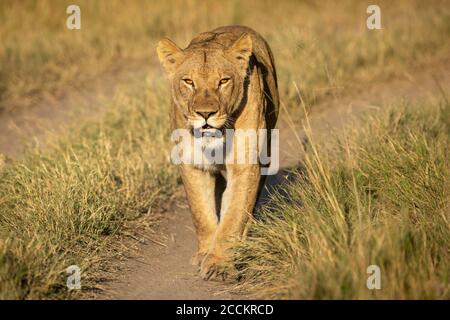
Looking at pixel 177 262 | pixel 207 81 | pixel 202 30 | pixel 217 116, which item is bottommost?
pixel 177 262

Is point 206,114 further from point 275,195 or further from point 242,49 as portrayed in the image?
point 275,195

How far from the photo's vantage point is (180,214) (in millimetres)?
6273

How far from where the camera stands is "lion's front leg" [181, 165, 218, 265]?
16.7 feet

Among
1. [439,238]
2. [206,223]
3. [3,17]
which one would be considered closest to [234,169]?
[206,223]

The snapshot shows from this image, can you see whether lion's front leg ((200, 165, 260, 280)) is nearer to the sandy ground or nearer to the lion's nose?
the sandy ground

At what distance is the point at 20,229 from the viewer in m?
5.05

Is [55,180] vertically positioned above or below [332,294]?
above

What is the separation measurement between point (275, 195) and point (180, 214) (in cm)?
107

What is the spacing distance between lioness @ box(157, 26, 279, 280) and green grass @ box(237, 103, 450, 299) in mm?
171

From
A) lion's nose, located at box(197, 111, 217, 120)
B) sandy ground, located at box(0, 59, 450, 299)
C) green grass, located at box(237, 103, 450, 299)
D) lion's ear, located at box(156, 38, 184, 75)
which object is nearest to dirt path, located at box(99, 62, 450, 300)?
sandy ground, located at box(0, 59, 450, 299)

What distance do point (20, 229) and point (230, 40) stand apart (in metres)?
1.97

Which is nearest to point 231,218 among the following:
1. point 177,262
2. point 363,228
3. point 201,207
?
point 201,207
